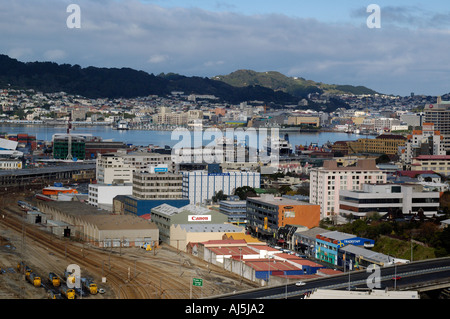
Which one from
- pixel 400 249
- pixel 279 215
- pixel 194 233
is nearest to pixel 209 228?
pixel 194 233

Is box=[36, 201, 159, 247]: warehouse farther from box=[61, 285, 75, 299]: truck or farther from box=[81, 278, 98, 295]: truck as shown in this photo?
box=[61, 285, 75, 299]: truck

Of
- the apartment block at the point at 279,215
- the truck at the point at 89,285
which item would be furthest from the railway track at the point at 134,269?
the apartment block at the point at 279,215

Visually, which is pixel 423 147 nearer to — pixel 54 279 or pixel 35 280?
pixel 54 279
